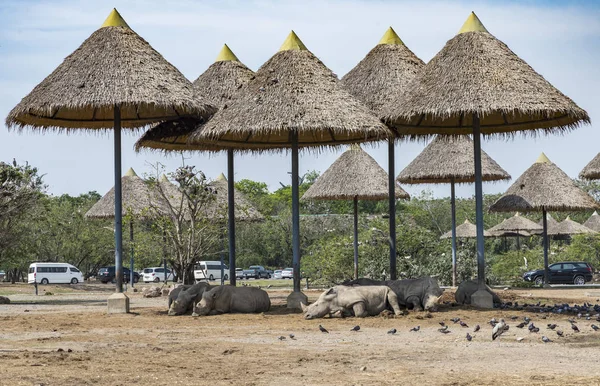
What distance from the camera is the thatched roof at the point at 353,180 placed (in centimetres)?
2708

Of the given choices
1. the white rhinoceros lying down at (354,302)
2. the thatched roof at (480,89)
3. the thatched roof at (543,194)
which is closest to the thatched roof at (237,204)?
the thatched roof at (543,194)

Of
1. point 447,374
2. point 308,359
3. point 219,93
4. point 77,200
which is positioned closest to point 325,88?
point 219,93

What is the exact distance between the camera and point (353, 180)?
27391 mm

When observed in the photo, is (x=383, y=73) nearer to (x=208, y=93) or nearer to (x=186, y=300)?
(x=208, y=93)

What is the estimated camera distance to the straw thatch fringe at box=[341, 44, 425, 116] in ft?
61.8

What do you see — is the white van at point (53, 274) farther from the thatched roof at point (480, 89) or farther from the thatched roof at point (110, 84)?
the thatched roof at point (480, 89)

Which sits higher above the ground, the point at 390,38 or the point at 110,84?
the point at 390,38

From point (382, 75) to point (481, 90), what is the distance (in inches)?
156

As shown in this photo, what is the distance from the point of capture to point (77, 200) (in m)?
64.8

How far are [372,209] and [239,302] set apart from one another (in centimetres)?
5274

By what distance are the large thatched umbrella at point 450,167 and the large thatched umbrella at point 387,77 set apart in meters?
6.73

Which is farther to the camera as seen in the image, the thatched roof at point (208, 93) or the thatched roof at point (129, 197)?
the thatched roof at point (129, 197)

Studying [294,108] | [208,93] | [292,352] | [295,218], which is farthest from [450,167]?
[292,352]

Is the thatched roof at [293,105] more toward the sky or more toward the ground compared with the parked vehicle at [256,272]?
more toward the sky
